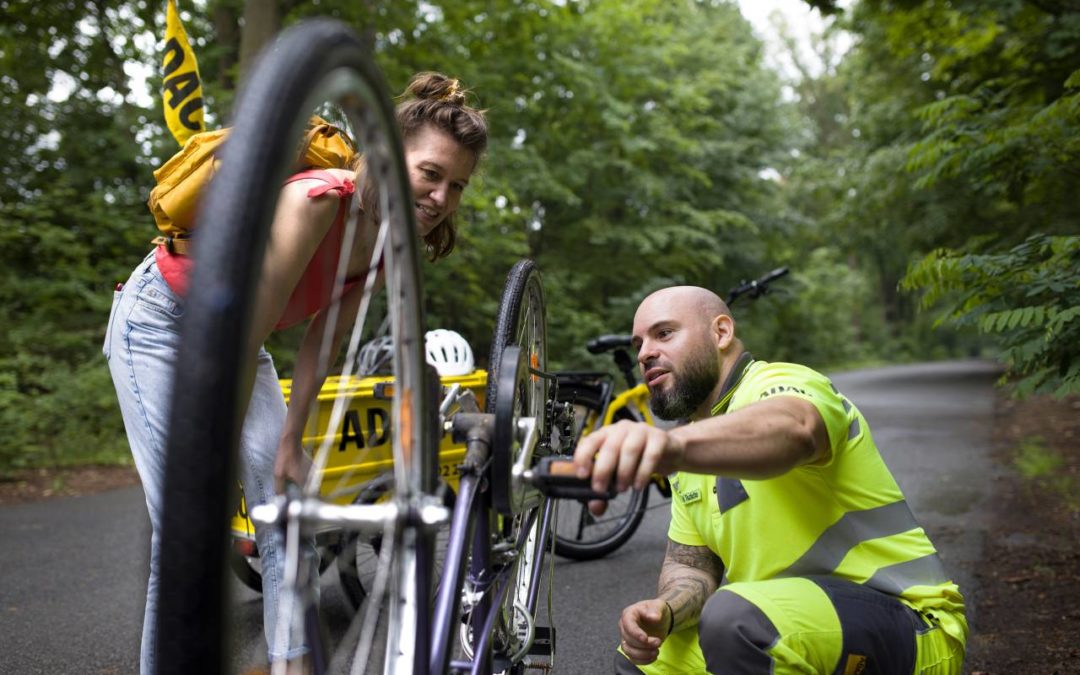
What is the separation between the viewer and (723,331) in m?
2.12

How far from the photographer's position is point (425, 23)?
10914 mm

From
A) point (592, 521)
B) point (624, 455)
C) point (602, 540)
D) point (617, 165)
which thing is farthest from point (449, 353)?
point (617, 165)

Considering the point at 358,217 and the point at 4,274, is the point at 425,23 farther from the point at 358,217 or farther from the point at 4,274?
the point at 358,217

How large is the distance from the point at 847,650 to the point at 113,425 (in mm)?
8598

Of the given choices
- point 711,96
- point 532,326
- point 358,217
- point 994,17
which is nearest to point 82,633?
point 532,326

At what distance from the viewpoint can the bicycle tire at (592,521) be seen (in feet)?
14.1

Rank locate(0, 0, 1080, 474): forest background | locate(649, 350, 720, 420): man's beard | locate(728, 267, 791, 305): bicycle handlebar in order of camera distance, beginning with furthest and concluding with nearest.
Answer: locate(728, 267, 791, 305): bicycle handlebar < locate(0, 0, 1080, 474): forest background < locate(649, 350, 720, 420): man's beard

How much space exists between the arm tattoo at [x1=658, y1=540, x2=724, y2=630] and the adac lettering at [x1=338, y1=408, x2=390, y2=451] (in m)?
1.37

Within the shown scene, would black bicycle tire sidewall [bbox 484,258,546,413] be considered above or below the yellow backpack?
below

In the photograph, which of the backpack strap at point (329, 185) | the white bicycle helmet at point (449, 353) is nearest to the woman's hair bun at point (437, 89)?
the backpack strap at point (329, 185)

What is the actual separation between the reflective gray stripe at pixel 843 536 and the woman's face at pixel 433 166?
3.53 ft

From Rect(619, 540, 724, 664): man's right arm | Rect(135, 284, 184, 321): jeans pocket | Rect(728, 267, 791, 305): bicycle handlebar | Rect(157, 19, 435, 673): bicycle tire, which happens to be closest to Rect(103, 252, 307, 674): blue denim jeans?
Rect(135, 284, 184, 321): jeans pocket

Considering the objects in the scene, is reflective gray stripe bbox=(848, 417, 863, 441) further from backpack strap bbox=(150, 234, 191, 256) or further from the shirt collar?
backpack strap bbox=(150, 234, 191, 256)

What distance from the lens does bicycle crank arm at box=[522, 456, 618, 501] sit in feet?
4.15
